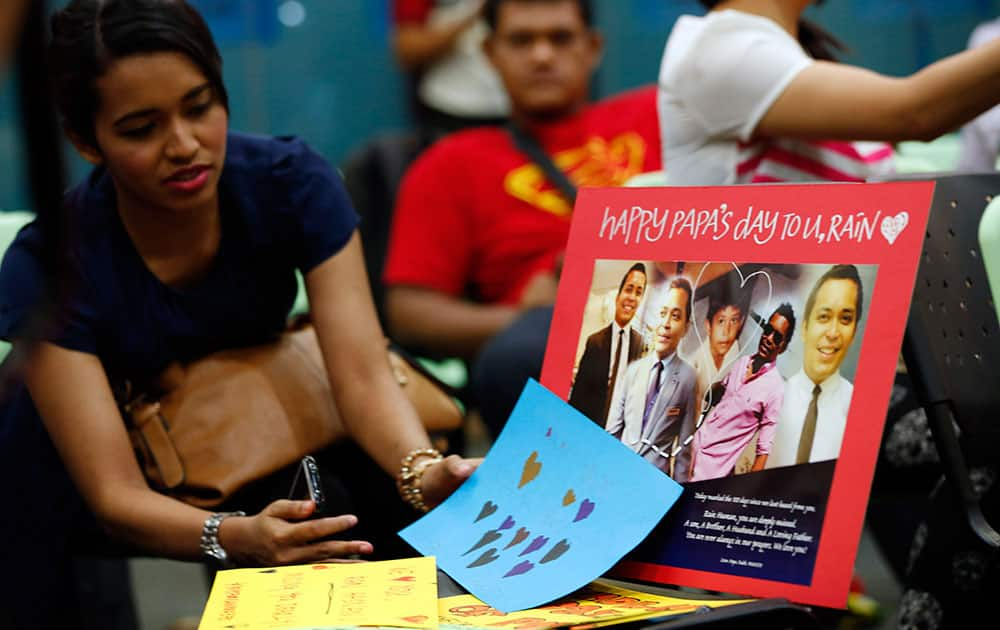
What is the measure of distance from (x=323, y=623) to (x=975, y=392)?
0.65 meters

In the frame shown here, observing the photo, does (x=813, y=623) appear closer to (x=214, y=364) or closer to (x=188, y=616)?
(x=214, y=364)

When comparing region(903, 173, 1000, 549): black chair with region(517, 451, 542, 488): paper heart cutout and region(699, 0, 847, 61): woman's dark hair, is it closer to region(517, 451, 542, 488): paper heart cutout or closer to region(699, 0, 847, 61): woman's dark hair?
region(517, 451, 542, 488): paper heart cutout

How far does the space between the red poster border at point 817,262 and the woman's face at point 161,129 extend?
1.59 feet

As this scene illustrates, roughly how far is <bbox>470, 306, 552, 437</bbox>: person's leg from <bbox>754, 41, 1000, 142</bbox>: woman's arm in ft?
1.76

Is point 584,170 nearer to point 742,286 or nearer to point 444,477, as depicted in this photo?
point 444,477

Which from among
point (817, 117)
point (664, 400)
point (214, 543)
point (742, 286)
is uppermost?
point (817, 117)

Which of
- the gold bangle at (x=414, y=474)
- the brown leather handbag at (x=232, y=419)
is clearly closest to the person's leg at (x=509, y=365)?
the brown leather handbag at (x=232, y=419)

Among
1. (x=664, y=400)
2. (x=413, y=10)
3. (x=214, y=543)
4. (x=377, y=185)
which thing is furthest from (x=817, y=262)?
(x=413, y=10)

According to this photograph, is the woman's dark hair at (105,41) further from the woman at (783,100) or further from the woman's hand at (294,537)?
the woman at (783,100)

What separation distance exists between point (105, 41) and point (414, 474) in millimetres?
593

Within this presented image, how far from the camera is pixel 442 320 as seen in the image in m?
2.72

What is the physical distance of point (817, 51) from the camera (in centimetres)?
177

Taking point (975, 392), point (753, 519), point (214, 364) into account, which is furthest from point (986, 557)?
point (214, 364)

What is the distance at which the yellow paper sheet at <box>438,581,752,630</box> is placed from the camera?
3.06 feet
